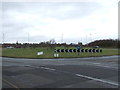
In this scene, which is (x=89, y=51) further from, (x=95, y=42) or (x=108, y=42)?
(x=95, y=42)

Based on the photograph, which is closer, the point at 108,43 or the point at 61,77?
the point at 61,77

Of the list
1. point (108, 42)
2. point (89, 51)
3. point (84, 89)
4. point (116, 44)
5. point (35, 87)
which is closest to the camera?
point (84, 89)

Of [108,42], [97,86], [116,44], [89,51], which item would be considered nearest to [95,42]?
[108,42]

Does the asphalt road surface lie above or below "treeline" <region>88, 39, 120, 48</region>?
below

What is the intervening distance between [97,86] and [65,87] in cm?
152

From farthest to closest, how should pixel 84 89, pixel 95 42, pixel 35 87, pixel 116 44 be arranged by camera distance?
pixel 95 42
pixel 116 44
pixel 35 87
pixel 84 89

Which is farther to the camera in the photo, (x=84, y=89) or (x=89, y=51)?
(x=89, y=51)

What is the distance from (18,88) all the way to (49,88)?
4.61 feet

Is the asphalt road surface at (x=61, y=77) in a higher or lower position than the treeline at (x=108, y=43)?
lower

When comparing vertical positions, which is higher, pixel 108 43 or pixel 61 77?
pixel 108 43

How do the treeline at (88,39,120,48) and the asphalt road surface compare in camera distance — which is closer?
the asphalt road surface

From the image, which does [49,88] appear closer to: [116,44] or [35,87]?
[35,87]

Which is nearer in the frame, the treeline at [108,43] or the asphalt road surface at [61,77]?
the asphalt road surface at [61,77]

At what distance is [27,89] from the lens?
897 centimetres
